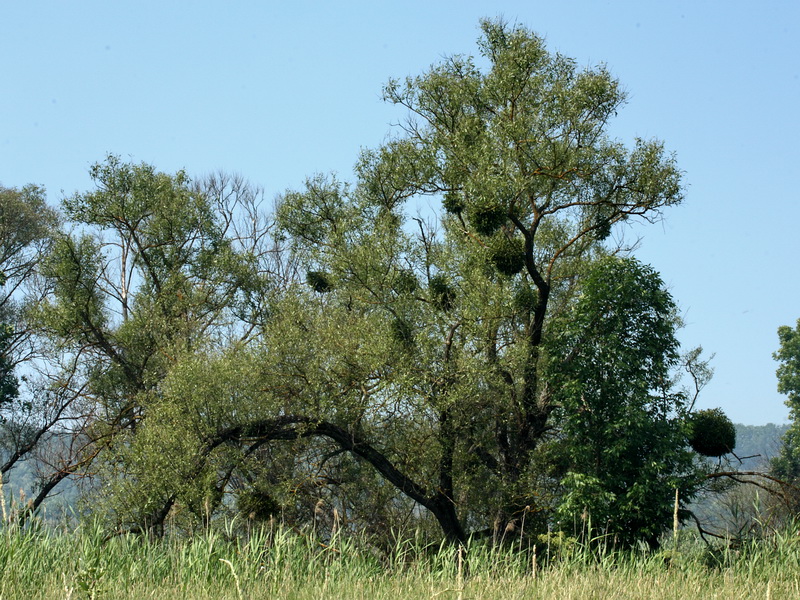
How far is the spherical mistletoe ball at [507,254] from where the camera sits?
19.0m

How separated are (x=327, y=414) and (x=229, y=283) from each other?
11051mm

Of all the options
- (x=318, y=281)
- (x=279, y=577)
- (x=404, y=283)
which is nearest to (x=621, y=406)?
(x=404, y=283)

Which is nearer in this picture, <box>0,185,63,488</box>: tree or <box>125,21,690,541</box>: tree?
<box>125,21,690,541</box>: tree

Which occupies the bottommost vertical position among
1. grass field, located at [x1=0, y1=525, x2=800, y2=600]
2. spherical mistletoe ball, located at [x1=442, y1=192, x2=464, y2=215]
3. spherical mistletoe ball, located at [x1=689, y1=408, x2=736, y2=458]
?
grass field, located at [x1=0, y1=525, x2=800, y2=600]

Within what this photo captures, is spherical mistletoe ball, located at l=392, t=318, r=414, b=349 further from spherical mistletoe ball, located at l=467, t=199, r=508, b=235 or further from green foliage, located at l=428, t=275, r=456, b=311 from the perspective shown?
spherical mistletoe ball, located at l=467, t=199, r=508, b=235

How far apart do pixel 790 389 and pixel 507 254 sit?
136 feet

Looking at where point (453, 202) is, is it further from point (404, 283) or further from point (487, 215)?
point (487, 215)

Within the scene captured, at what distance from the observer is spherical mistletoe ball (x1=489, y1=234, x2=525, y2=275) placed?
19.0 meters

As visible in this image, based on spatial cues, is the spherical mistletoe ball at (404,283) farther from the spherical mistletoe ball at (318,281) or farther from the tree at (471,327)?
the spherical mistletoe ball at (318,281)

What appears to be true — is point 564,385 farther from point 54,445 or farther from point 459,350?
point 54,445

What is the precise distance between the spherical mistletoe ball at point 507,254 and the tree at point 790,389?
33831mm

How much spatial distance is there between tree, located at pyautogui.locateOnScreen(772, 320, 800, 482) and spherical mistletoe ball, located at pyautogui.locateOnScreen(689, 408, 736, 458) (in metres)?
28.8

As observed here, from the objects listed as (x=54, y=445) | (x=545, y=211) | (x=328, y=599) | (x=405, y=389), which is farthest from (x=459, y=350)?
(x=54, y=445)

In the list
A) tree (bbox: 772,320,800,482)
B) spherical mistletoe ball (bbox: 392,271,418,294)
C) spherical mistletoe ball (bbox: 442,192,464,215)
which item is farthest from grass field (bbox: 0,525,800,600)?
tree (bbox: 772,320,800,482)
